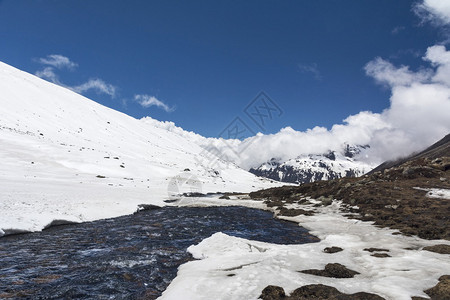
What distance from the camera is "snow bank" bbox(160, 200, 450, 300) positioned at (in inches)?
404

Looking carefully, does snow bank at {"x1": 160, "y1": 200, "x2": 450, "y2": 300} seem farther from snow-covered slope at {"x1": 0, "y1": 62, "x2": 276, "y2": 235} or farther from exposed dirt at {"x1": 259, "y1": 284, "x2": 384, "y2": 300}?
snow-covered slope at {"x1": 0, "y1": 62, "x2": 276, "y2": 235}

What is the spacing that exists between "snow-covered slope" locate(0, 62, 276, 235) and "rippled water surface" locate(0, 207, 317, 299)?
11.0 ft

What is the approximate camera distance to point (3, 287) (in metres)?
11.1

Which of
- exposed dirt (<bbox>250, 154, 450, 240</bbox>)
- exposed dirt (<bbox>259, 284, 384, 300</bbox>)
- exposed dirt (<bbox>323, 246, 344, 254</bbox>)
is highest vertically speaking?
exposed dirt (<bbox>250, 154, 450, 240</bbox>)

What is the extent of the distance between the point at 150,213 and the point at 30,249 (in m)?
16.7

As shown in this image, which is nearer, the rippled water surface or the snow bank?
the snow bank


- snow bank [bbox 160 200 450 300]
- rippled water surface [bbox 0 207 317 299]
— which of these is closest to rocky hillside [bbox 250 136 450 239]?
snow bank [bbox 160 200 450 300]

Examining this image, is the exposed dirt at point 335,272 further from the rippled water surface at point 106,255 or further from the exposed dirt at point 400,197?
the exposed dirt at point 400,197

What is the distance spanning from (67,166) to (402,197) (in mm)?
64992

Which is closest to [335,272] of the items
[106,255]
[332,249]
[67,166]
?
[332,249]

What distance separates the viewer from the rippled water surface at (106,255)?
1134cm

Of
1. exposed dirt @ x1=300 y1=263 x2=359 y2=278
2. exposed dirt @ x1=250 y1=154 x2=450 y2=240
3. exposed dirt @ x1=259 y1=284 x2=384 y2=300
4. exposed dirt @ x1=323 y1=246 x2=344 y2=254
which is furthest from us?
exposed dirt @ x1=250 y1=154 x2=450 y2=240

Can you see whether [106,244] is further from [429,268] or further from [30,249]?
[429,268]

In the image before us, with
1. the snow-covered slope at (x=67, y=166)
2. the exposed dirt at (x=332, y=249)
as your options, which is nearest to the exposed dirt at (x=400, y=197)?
the exposed dirt at (x=332, y=249)
